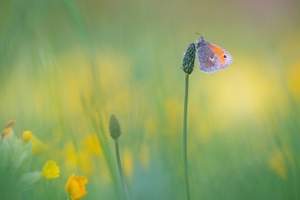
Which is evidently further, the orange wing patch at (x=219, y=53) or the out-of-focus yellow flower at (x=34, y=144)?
the orange wing patch at (x=219, y=53)

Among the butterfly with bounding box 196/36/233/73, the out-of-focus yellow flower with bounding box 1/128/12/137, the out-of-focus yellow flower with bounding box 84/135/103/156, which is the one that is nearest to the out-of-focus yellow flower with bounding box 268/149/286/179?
the butterfly with bounding box 196/36/233/73

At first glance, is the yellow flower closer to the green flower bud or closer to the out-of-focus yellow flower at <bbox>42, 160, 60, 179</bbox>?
the out-of-focus yellow flower at <bbox>42, 160, 60, 179</bbox>

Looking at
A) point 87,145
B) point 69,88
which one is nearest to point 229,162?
point 87,145

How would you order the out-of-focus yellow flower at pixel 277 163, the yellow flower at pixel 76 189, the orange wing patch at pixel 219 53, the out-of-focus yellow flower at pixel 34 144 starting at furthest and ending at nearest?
the orange wing patch at pixel 219 53
the out-of-focus yellow flower at pixel 277 163
the out-of-focus yellow flower at pixel 34 144
the yellow flower at pixel 76 189

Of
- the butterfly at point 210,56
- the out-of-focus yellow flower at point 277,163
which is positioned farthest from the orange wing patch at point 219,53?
the out-of-focus yellow flower at point 277,163

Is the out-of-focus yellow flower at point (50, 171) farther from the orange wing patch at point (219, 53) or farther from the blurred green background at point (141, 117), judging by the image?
the orange wing patch at point (219, 53)

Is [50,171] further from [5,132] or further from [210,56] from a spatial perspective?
[210,56]

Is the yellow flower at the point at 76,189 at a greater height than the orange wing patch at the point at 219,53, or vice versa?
the orange wing patch at the point at 219,53

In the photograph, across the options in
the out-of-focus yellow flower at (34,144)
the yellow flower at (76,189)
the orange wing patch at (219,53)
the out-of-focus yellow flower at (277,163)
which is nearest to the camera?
the yellow flower at (76,189)
